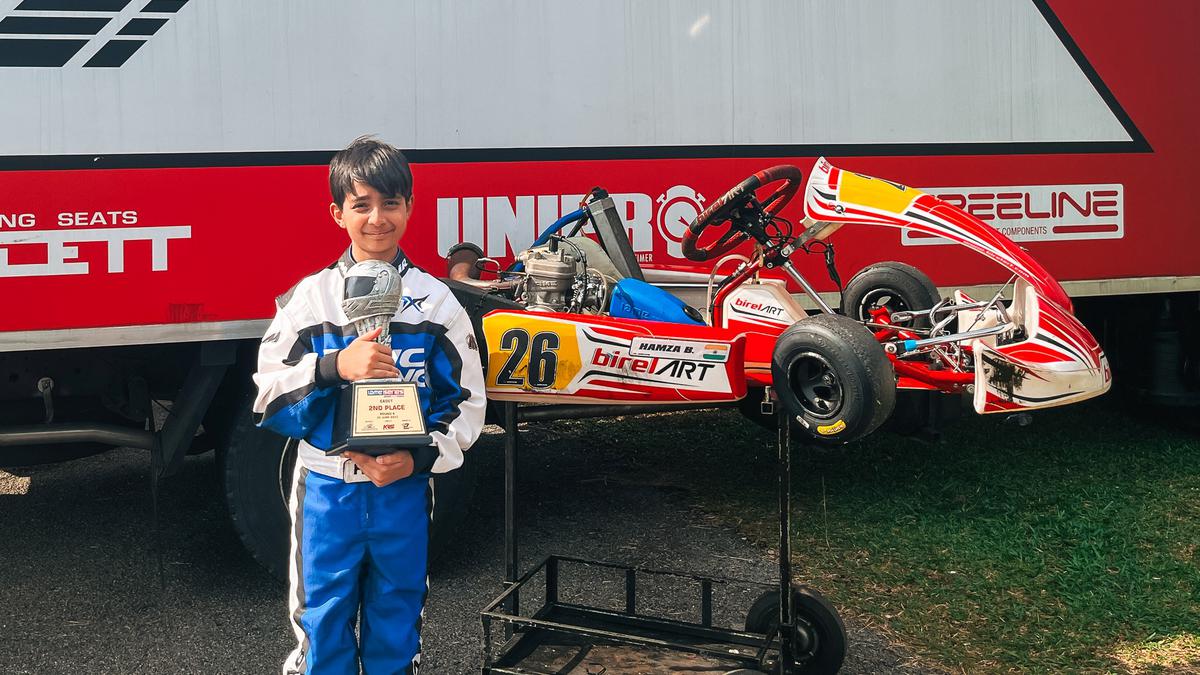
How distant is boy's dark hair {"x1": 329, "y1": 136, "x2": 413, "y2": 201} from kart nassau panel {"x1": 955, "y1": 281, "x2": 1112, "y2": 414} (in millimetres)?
1682

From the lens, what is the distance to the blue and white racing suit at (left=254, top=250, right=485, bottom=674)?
243 cm

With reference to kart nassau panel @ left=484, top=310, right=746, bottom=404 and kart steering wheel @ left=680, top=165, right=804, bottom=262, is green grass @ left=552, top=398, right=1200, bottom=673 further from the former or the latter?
kart steering wheel @ left=680, top=165, right=804, bottom=262

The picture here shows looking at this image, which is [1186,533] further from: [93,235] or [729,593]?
[93,235]

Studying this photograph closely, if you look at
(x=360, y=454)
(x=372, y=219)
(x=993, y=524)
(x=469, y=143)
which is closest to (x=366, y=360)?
(x=360, y=454)

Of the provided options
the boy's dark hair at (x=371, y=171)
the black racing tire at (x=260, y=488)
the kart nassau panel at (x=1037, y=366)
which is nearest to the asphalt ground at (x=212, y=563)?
the black racing tire at (x=260, y=488)

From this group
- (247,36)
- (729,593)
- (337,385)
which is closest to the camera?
(337,385)

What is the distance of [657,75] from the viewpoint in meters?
4.38

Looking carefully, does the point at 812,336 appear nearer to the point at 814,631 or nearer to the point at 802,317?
the point at 802,317

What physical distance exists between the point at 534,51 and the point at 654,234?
82 centimetres

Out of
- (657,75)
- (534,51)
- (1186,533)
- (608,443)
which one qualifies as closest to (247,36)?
(534,51)

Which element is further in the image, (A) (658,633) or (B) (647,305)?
(B) (647,305)

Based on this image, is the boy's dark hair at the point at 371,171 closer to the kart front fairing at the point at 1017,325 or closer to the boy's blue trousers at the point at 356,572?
the boy's blue trousers at the point at 356,572

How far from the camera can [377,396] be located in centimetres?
229

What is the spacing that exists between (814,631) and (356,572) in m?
1.49
